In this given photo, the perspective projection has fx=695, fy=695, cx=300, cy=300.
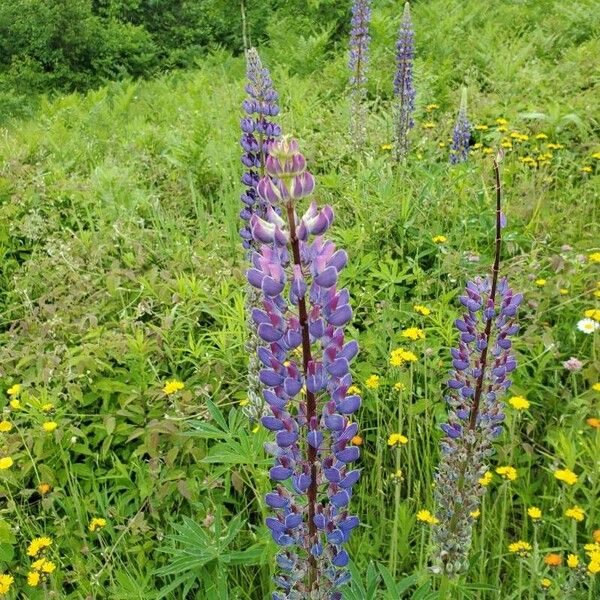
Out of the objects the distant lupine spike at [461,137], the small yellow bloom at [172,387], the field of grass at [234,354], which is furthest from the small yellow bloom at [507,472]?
the distant lupine spike at [461,137]

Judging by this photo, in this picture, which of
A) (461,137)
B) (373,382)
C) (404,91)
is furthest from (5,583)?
(404,91)

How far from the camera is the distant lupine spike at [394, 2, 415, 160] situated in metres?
4.34

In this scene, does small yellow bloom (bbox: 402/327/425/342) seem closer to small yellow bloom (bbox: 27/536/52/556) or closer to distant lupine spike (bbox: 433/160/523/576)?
distant lupine spike (bbox: 433/160/523/576)

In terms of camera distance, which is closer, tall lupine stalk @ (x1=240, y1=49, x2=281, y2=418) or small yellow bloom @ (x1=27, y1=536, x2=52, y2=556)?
small yellow bloom @ (x1=27, y1=536, x2=52, y2=556)

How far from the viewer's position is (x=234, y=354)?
298 centimetres

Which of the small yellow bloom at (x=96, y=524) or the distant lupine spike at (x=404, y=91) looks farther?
the distant lupine spike at (x=404, y=91)

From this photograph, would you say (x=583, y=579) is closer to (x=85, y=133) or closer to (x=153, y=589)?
(x=153, y=589)

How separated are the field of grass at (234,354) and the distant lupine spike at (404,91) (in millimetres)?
208

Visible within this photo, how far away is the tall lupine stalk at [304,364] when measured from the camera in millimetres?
1267

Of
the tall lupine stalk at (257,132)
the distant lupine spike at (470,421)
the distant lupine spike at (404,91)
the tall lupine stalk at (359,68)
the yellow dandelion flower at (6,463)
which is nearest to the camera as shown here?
the distant lupine spike at (470,421)

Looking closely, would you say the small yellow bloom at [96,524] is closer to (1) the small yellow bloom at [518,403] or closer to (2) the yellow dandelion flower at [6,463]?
(2) the yellow dandelion flower at [6,463]

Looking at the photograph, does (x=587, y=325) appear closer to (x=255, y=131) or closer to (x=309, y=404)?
(x=255, y=131)

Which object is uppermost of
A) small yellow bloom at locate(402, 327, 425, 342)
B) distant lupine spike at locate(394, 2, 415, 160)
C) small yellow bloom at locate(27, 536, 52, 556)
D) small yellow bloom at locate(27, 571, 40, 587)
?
distant lupine spike at locate(394, 2, 415, 160)

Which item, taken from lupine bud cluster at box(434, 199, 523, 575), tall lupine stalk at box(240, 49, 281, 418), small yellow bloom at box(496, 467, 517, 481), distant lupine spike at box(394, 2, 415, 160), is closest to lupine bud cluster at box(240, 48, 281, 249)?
tall lupine stalk at box(240, 49, 281, 418)
